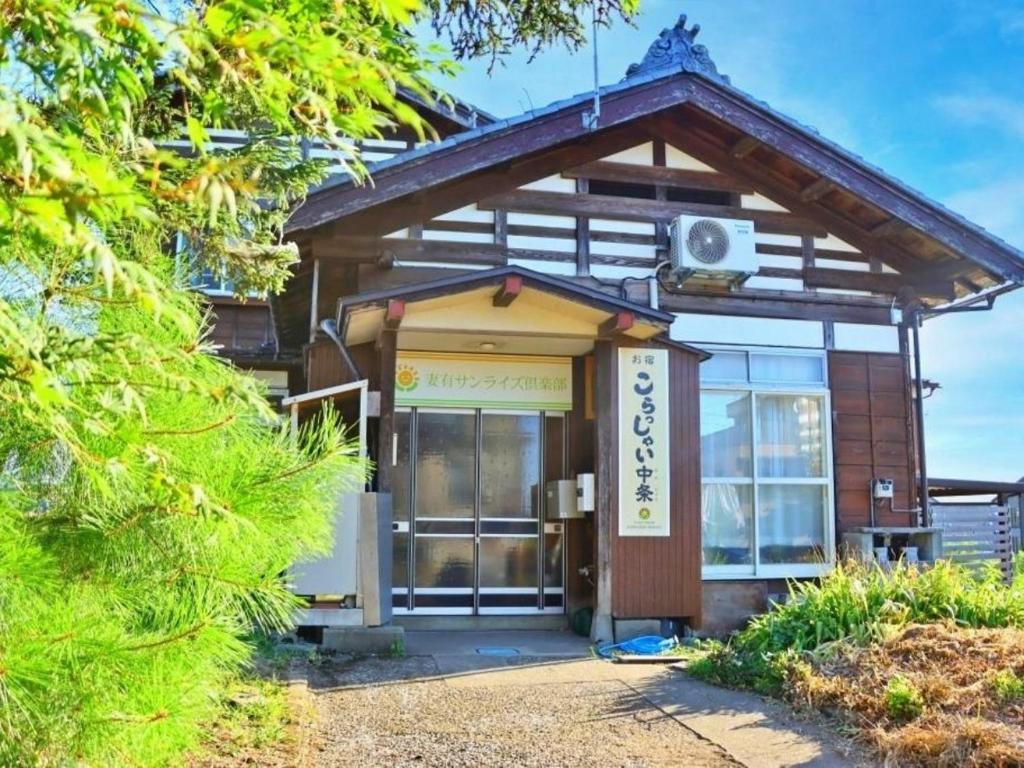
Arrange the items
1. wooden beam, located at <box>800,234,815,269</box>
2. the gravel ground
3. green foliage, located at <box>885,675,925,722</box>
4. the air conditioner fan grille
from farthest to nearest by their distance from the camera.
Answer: wooden beam, located at <box>800,234,815,269</box>
the air conditioner fan grille
green foliage, located at <box>885,675,925,722</box>
the gravel ground

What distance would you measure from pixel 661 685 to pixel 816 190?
19.7 ft

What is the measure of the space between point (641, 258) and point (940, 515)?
5.94 meters

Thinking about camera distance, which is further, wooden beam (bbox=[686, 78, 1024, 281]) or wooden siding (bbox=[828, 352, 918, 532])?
wooden siding (bbox=[828, 352, 918, 532])

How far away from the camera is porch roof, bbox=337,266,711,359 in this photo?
7562mm

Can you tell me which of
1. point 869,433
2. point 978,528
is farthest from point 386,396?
point 978,528

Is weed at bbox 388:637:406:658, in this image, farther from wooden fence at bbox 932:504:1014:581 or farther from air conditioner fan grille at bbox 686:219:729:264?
wooden fence at bbox 932:504:1014:581

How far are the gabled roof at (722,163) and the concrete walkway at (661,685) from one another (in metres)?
4.07

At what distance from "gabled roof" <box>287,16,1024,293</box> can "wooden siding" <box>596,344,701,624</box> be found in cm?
232

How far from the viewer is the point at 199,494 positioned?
78.0 inches

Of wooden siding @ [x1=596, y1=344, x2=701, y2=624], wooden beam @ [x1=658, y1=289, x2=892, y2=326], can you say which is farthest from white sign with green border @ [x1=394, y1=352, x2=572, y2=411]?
wooden beam @ [x1=658, y1=289, x2=892, y2=326]

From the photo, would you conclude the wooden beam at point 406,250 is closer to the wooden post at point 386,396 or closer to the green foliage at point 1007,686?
the wooden post at point 386,396

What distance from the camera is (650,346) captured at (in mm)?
8500

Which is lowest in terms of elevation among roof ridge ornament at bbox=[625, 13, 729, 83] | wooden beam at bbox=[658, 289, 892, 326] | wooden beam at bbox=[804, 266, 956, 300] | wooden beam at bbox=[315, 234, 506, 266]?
wooden beam at bbox=[658, 289, 892, 326]

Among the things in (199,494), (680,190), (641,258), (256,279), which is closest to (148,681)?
(199,494)
